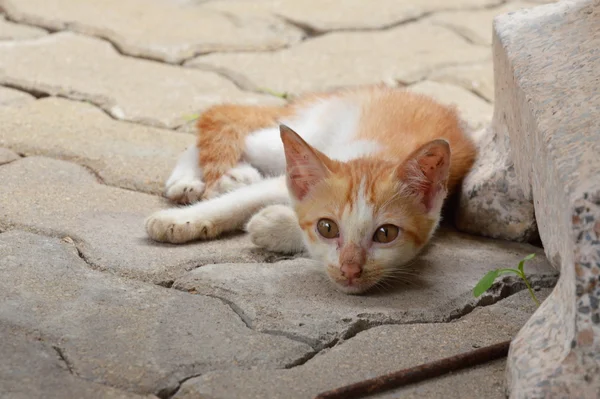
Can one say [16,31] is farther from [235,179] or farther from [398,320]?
[398,320]

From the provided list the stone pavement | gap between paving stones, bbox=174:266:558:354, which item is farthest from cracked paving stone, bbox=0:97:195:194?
gap between paving stones, bbox=174:266:558:354

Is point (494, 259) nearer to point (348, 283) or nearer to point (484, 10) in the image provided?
point (348, 283)

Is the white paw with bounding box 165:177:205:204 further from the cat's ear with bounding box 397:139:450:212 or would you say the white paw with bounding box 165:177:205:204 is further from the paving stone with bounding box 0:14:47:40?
the paving stone with bounding box 0:14:47:40

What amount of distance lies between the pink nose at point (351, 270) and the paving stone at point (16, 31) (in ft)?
10.4

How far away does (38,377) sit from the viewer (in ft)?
7.18

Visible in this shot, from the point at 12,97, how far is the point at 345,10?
268cm

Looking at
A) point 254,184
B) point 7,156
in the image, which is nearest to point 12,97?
point 7,156

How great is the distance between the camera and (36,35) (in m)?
5.32

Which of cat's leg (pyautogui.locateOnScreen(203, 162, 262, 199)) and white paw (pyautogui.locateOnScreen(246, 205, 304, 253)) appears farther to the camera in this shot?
cat's leg (pyautogui.locateOnScreen(203, 162, 262, 199))

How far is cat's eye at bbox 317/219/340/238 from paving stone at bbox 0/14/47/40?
2.97 meters

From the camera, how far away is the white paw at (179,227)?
3.17m

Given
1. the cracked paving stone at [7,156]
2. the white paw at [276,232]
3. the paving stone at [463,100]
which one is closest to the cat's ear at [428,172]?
the white paw at [276,232]

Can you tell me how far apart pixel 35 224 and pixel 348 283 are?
1.10 m

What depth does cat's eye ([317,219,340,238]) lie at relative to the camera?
2949mm
